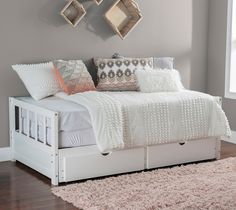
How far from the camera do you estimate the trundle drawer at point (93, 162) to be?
12.4 ft

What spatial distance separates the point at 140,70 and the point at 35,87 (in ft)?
3.25

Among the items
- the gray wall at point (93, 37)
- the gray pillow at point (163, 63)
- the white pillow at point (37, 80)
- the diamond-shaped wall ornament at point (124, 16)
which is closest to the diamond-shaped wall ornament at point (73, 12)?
the gray wall at point (93, 37)

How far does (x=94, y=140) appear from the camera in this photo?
391cm

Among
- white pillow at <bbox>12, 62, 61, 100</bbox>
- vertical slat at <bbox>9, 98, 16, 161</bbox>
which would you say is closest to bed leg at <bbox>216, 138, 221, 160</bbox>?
white pillow at <bbox>12, 62, 61, 100</bbox>

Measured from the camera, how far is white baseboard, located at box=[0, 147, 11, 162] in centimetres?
445

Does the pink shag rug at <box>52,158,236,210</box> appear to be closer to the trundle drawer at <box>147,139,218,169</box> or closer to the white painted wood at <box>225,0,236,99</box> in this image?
the trundle drawer at <box>147,139,218,169</box>

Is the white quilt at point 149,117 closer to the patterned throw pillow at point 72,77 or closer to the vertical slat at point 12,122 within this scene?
the patterned throw pillow at point 72,77

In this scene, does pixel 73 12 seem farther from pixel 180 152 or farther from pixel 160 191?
pixel 160 191

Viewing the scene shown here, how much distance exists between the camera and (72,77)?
14.2 ft

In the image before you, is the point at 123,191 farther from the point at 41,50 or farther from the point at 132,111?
the point at 41,50

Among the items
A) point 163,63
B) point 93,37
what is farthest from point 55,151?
point 163,63

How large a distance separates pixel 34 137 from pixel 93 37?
1203mm

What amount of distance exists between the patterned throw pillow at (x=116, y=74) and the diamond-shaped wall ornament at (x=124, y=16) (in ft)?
1.09

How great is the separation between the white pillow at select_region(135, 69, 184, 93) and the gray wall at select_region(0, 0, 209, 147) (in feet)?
1.54
